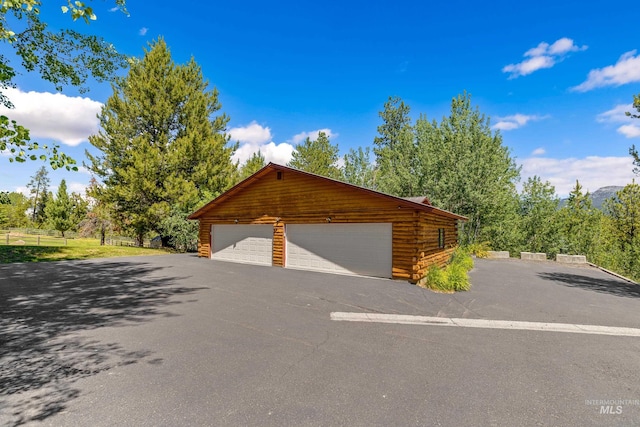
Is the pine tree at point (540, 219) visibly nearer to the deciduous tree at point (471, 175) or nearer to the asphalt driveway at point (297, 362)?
the deciduous tree at point (471, 175)

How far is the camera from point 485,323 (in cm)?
623

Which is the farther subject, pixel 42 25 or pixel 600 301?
pixel 600 301

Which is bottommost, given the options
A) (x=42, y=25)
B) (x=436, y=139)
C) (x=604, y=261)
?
(x=604, y=261)

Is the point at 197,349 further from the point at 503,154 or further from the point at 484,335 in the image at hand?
the point at 503,154

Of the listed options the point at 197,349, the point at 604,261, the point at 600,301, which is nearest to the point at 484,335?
the point at 197,349

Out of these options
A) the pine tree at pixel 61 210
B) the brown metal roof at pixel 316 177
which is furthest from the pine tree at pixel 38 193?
the brown metal roof at pixel 316 177

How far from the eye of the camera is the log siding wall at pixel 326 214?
1089 centimetres

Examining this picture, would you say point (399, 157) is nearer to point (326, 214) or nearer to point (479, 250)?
point (479, 250)

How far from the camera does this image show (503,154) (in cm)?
2497

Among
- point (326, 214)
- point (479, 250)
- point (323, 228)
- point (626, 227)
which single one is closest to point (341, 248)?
point (323, 228)

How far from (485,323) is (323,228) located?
25.6 ft

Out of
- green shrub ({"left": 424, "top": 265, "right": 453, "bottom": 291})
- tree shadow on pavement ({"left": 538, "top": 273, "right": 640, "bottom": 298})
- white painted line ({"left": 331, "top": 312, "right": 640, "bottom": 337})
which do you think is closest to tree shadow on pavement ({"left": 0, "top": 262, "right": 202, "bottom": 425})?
white painted line ({"left": 331, "top": 312, "right": 640, "bottom": 337})

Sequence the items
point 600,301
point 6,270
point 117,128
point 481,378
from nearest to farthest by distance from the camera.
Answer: point 481,378 → point 600,301 → point 6,270 → point 117,128

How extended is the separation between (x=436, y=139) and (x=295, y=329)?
23.6m
